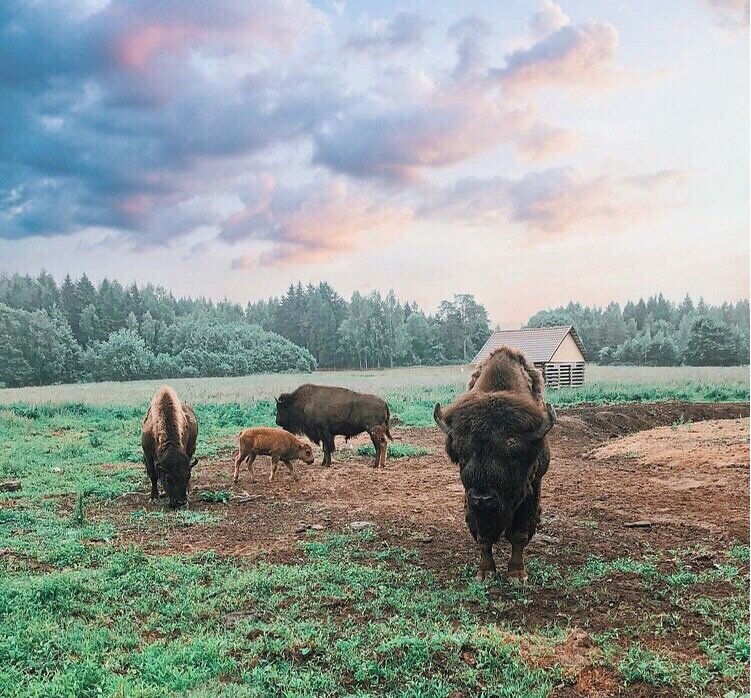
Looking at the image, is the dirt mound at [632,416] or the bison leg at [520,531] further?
the dirt mound at [632,416]

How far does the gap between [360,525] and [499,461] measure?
1.87 meters

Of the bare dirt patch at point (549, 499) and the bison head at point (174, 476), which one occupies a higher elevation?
the bison head at point (174, 476)

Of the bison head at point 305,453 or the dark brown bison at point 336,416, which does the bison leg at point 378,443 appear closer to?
the dark brown bison at point 336,416

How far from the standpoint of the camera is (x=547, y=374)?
9961mm

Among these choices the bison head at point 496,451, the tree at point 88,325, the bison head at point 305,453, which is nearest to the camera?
the bison head at point 496,451

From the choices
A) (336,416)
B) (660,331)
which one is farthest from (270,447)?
(660,331)

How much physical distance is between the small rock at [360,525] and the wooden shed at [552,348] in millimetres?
4575

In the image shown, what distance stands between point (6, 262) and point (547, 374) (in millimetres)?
8448

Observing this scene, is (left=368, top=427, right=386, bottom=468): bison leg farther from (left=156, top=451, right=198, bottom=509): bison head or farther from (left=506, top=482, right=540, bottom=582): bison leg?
(left=506, top=482, right=540, bottom=582): bison leg

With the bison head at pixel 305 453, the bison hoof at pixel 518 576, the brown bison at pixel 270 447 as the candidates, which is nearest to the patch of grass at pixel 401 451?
the bison head at pixel 305 453

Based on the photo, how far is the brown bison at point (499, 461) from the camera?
3076 mm

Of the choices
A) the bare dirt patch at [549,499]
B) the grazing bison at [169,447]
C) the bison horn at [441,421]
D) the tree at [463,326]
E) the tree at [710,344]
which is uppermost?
the tree at [463,326]

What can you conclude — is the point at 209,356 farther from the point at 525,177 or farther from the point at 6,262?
the point at 525,177

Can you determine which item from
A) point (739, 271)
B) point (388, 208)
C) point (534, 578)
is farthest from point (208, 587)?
point (388, 208)
